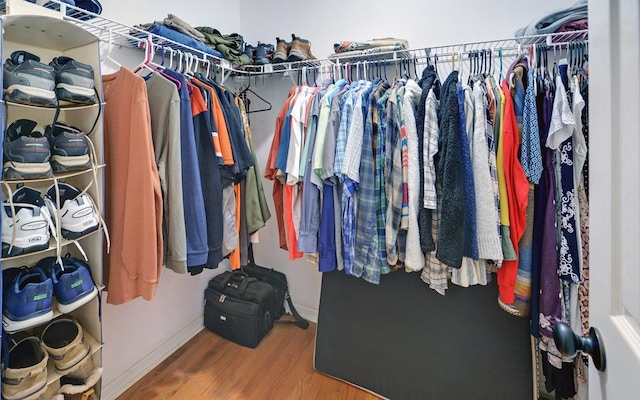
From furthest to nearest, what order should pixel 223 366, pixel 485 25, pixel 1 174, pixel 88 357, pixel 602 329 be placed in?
pixel 223 366 < pixel 485 25 < pixel 88 357 < pixel 1 174 < pixel 602 329

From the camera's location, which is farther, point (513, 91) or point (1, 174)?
point (513, 91)

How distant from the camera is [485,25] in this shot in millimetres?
1623

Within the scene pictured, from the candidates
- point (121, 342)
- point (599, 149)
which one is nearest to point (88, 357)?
point (121, 342)

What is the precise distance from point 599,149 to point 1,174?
142 centimetres

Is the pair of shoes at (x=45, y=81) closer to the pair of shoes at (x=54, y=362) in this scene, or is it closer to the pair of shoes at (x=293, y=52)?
the pair of shoes at (x=54, y=362)

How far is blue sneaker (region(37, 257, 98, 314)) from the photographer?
991 mm

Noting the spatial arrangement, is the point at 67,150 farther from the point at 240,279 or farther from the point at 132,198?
the point at 240,279

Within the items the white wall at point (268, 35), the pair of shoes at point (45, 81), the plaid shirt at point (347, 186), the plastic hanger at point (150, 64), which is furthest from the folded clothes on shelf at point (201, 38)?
the plaid shirt at point (347, 186)

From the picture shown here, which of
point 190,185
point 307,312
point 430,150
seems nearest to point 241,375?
point 307,312

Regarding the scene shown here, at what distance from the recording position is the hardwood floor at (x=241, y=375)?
5.31ft

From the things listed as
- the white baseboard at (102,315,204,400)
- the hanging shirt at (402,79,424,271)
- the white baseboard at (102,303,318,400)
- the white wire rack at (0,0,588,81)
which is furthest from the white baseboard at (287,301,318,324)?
the white wire rack at (0,0,588,81)

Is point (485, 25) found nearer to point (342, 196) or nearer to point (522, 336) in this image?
point (342, 196)

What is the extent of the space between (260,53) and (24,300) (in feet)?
5.72

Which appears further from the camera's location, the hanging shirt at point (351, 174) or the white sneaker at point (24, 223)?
the hanging shirt at point (351, 174)
